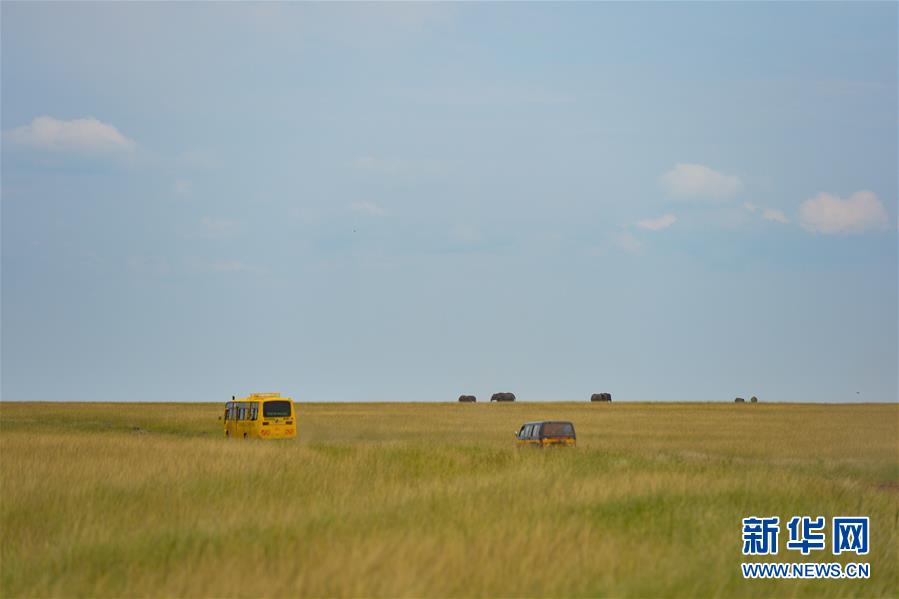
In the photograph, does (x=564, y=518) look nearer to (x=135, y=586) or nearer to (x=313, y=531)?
(x=313, y=531)

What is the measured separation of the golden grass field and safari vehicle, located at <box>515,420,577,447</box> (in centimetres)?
549

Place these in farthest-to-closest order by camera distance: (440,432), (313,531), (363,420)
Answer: (363,420) → (440,432) → (313,531)

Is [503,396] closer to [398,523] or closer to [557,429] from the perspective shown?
[557,429]

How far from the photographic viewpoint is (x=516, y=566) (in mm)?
12828

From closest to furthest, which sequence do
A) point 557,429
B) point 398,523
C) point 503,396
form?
point 398,523
point 557,429
point 503,396

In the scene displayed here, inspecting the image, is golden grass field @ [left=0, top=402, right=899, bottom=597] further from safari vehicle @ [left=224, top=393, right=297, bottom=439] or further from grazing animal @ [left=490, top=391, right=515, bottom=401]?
grazing animal @ [left=490, top=391, right=515, bottom=401]

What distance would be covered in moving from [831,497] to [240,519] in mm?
12878

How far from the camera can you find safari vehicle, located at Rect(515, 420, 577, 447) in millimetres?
37250

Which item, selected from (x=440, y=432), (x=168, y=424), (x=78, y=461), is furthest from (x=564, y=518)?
(x=168, y=424)

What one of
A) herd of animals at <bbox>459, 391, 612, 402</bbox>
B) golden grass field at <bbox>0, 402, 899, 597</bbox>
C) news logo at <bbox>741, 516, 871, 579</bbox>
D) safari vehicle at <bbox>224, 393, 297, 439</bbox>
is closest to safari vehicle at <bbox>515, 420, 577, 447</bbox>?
golden grass field at <bbox>0, 402, 899, 597</bbox>

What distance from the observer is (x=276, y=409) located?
47.6 metres

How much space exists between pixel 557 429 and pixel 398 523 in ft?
76.2

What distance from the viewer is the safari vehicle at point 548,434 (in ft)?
122

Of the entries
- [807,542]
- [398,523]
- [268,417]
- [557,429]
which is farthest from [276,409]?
[807,542]
